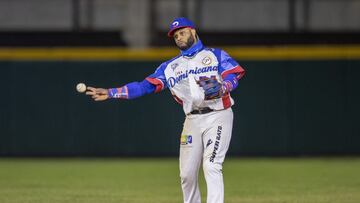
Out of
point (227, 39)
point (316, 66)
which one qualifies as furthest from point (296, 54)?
point (227, 39)

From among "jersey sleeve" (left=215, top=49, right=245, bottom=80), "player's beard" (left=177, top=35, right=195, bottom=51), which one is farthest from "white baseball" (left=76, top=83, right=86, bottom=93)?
"jersey sleeve" (left=215, top=49, right=245, bottom=80)

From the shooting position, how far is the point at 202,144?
359 inches

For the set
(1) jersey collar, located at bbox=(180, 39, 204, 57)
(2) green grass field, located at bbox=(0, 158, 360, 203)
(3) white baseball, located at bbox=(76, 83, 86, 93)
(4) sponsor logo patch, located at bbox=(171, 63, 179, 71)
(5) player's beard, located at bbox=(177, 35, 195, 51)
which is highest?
(5) player's beard, located at bbox=(177, 35, 195, 51)

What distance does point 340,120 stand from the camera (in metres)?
18.9

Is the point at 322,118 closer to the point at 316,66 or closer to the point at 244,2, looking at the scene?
the point at 316,66

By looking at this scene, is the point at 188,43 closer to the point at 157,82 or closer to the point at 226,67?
the point at 226,67

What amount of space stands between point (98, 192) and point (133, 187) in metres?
0.99

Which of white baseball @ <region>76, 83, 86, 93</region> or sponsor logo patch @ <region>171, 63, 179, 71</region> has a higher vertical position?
sponsor logo patch @ <region>171, 63, 179, 71</region>

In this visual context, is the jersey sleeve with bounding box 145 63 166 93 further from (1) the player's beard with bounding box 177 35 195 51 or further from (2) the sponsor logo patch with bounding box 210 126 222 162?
(2) the sponsor logo patch with bounding box 210 126 222 162

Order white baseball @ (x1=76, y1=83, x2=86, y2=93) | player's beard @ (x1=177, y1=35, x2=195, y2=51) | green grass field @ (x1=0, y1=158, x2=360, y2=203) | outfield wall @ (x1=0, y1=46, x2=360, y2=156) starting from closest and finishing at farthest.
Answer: white baseball @ (x1=76, y1=83, x2=86, y2=93), player's beard @ (x1=177, y1=35, x2=195, y2=51), green grass field @ (x1=0, y1=158, x2=360, y2=203), outfield wall @ (x1=0, y1=46, x2=360, y2=156)

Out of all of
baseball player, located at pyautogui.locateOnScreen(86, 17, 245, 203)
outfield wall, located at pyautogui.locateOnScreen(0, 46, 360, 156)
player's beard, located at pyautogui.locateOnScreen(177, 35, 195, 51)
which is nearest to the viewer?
baseball player, located at pyautogui.locateOnScreen(86, 17, 245, 203)

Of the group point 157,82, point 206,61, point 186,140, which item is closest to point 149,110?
point 157,82

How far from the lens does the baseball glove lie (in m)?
8.86

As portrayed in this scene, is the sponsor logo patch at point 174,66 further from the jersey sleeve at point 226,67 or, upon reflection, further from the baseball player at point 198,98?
the jersey sleeve at point 226,67
